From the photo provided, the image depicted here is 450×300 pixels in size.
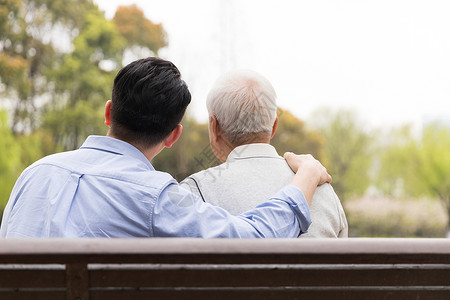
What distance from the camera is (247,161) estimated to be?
2.04 metres

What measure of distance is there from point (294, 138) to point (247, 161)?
2220cm

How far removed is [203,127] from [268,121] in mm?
20994

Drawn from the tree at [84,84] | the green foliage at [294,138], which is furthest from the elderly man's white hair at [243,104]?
the tree at [84,84]

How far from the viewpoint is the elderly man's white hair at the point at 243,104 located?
A: 6.61 ft

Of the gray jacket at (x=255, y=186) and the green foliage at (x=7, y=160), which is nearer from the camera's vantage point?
the gray jacket at (x=255, y=186)

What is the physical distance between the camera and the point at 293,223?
1.63 m

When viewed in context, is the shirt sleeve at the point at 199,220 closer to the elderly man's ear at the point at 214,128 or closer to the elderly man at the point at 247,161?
the elderly man at the point at 247,161

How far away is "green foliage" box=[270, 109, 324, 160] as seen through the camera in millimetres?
23188

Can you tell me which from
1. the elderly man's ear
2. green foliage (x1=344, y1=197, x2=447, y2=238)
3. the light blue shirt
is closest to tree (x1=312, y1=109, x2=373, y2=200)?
green foliage (x1=344, y1=197, x2=447, y2=238)
